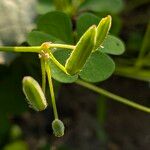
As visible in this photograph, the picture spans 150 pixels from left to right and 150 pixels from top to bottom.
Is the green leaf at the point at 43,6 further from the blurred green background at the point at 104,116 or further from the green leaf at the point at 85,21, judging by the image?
the blurred green background at the point at 104,116

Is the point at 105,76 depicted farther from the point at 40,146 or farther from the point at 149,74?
the point at 40,146

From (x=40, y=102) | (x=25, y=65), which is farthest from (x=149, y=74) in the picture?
(x=40, y=102)

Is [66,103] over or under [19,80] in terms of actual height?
under

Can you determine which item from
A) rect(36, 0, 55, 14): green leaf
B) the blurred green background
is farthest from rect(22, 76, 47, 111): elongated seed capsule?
the blurred green background

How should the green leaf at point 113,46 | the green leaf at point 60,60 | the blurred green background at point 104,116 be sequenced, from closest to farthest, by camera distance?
the green leaf at point 60,60
the green leaf at point 113,46
the blurred green background at point 104,116

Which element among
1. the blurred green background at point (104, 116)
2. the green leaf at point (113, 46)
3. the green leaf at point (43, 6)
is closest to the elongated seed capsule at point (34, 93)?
the green leaf at point (113, 46)

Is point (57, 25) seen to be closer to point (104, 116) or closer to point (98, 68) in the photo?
Result: point (98, 68)
